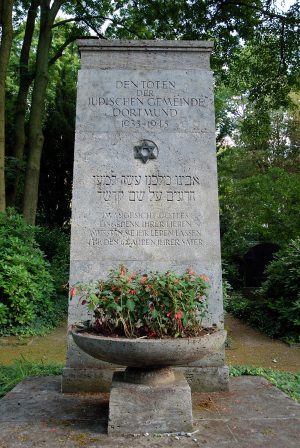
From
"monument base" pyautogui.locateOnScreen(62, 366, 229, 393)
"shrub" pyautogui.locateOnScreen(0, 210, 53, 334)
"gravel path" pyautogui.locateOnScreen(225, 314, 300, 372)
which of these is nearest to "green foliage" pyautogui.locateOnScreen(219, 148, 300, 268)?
"gravel path" pyautogui.locateOnScreen(225, 314, 300, 372)

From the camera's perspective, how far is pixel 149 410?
11.1ft

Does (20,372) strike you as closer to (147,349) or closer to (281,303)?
(147,349)

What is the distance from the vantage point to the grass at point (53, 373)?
4848 millimetres

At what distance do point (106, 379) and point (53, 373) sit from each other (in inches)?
37.6

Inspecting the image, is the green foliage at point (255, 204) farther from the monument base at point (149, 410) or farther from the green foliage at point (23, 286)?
the monument base at point (149, 410)

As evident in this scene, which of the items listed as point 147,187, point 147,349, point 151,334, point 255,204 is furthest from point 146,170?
point 255,204

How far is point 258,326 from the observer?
32.2 ft

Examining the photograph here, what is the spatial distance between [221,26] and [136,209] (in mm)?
10597

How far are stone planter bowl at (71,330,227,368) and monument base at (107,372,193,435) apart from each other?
217 mm

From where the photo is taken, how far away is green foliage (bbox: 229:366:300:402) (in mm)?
4789

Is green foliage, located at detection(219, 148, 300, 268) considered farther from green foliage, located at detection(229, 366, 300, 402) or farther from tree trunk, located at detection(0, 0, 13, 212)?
green foliage, located at detection(229, 366, 300, 402)

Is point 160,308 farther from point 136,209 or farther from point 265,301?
point 265,301

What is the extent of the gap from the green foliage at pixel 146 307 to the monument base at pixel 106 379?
1.36m

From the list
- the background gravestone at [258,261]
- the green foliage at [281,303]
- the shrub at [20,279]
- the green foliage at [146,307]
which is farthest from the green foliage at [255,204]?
the green foliage at [146,307]
